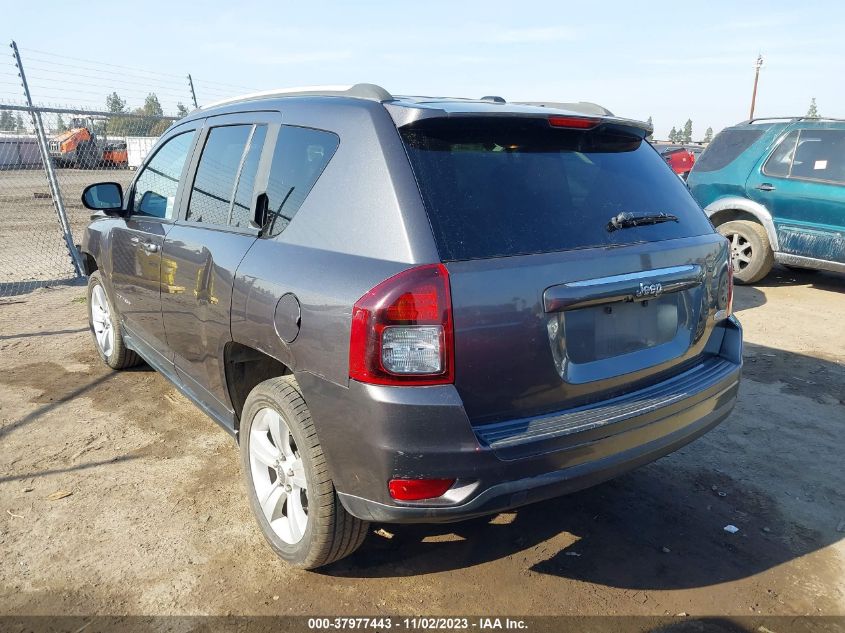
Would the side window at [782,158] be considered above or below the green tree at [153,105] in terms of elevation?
below

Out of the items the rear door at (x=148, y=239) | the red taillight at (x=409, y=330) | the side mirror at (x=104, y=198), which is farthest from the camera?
the side mirror at (x=104, y=198)

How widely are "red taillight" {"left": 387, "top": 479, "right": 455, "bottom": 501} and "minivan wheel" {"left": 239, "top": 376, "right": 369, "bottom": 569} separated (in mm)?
325

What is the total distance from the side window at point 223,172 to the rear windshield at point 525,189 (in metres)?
0.99

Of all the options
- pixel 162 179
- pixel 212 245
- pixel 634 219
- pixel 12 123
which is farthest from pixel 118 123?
pixel 634 219

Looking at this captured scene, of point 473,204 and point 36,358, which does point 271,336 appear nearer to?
point 473,204

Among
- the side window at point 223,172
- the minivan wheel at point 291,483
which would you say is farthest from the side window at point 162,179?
the minivan wheel at point 291,483

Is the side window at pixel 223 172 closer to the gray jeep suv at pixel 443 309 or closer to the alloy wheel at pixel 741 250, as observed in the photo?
the gray jeep suv at pixel 443 309

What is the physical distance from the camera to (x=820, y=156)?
24.5 ft

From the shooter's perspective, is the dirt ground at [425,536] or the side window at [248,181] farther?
the side window at [248,181]

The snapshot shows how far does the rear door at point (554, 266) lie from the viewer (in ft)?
7.03

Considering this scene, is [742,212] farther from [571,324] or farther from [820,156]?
[571,324]

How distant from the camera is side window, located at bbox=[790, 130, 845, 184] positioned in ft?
24.0

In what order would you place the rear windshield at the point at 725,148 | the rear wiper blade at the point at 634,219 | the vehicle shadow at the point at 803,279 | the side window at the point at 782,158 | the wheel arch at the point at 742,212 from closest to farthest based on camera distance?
1. the rear wiper blade at the point at 634,219
2. the side window at the point at 782,158
3. the wheel arch at the point at 742,212
4. the rear windshield at the point at 725,148
5. the vehicle shadow at the point at 803,279

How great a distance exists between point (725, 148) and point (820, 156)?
3.91ft
